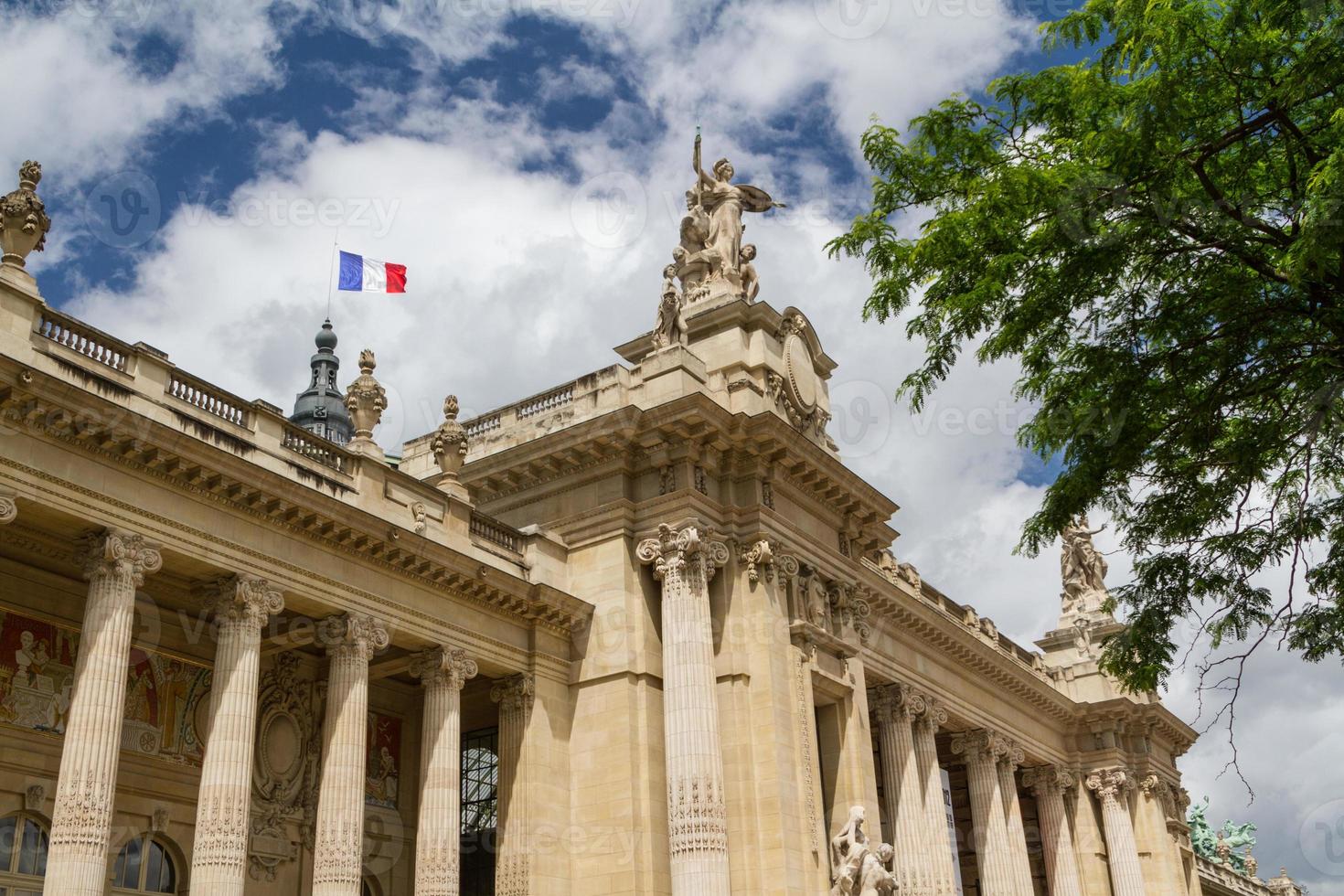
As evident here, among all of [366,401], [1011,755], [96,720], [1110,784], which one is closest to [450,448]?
[366,401]

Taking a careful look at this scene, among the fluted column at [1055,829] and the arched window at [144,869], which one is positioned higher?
the fluted column at [1055,829]

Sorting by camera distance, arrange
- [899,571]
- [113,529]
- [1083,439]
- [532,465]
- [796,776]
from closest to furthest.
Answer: [1083,439] → [113,529] → [796,776] → [532,465] → [899,571]

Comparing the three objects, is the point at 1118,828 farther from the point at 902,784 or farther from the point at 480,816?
the point at 480,816

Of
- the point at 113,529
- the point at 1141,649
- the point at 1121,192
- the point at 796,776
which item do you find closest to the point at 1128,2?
the point at 1121,192

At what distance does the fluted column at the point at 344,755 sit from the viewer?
2252cm

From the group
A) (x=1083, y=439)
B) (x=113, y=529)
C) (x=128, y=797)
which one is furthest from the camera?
(x=128, y=797)

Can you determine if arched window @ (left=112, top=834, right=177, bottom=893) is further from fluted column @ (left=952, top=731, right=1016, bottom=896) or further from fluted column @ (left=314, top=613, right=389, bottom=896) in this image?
fluted column @ (left=952, top=731, right=1016, bottom=896)

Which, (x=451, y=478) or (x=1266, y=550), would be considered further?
(x=451, y=478)

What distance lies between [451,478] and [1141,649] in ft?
52.2

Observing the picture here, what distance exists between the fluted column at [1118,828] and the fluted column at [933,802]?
13413 mm

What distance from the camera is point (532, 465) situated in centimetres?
3064

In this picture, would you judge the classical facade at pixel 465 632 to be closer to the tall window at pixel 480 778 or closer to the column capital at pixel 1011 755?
the tall window at pixel 480 778

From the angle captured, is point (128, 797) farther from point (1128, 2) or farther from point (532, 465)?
point (1128, 2)

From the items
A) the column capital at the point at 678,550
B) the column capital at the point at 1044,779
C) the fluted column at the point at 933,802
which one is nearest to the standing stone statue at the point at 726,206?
the column capital at the point at 678,550
